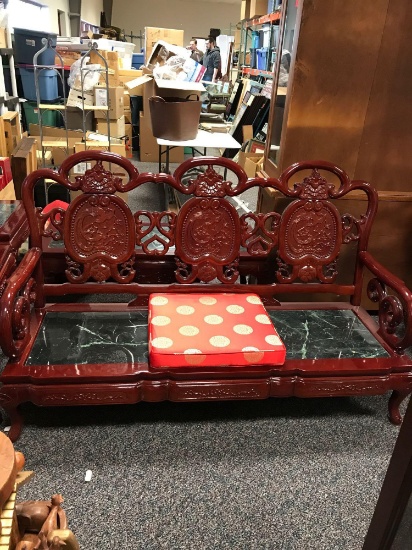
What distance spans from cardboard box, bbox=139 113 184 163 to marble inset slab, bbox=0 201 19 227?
10.9 feet

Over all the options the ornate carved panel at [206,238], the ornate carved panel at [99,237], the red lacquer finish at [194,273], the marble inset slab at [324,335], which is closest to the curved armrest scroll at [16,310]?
the red lacquer finish at [194,273]

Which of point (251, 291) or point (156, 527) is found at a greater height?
point (251, 291)

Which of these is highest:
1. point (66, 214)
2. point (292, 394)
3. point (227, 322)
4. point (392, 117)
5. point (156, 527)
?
point (392, 117)

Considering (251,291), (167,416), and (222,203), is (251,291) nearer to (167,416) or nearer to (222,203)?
(222,203)

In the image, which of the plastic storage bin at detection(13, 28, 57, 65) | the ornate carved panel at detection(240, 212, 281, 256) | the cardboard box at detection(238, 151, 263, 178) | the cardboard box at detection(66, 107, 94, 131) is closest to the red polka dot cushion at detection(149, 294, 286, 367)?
the ornate carved panel at detection(240, 212, 281, 256)

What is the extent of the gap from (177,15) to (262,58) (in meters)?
8.09

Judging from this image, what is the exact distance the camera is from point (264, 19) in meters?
4.91

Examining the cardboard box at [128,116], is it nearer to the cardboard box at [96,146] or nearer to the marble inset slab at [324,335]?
the cardboard box at [96,146]

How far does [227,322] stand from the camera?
1.79 metres

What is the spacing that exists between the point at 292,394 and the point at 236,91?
5651 millimetres

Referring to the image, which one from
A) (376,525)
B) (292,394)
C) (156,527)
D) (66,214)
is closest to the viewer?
(376,525)

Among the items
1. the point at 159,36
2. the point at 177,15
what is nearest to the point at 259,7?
the point at 159,36

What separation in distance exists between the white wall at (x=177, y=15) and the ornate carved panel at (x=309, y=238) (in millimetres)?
11531

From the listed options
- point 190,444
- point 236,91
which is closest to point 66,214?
point 190,444
